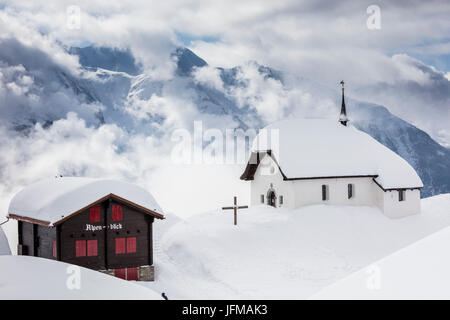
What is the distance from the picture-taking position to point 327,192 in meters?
37.2

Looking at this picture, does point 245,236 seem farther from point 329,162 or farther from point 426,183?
point 426,183

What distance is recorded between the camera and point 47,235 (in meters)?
26.8

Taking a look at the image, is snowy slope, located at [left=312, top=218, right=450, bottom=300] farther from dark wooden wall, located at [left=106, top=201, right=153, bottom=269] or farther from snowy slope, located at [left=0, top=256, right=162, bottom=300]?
dark wooden wall, located at [left=106, top=201, right=153, bottom=269]

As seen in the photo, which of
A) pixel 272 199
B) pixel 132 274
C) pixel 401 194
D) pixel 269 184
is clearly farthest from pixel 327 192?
pixel 132 274

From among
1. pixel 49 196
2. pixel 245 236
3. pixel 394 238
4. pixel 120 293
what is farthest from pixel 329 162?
pixel 120 293

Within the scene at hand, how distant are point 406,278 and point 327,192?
102 ft

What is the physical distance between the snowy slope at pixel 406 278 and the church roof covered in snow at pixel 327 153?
28.5 meters

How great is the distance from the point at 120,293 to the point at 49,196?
16847 millimetres

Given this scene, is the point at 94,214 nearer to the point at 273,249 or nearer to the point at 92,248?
the point at 92,248

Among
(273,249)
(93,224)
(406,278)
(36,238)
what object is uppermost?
(406,278)

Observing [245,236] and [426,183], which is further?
[426,183]

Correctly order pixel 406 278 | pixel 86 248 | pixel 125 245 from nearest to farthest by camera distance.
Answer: pixel 406 278, pixel 86 248, pixel 125 245

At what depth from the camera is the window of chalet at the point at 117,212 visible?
88.4ft
